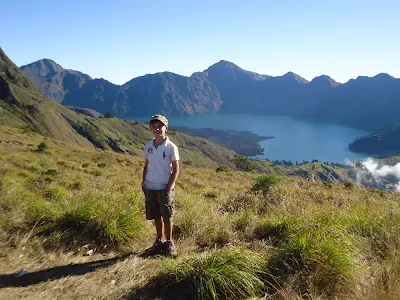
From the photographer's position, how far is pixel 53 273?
175 inches

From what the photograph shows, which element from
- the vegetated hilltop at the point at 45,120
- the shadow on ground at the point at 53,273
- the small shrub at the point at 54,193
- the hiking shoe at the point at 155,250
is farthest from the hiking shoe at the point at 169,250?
the vegetated hilltop at the point at 45,120

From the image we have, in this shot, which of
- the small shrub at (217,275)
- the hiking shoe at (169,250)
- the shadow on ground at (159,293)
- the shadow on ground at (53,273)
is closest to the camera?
the small shrub at (217,275)

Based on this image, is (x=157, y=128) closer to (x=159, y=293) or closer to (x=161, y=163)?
(x=161, y=163)

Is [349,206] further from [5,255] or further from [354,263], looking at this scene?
[5,255]

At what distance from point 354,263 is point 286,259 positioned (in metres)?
0.85

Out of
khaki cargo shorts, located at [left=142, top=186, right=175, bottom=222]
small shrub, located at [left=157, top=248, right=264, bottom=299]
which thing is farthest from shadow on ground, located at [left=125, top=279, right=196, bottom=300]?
khaki cargo shorts, located at [left=142, top=186, right=175, bottom=222]

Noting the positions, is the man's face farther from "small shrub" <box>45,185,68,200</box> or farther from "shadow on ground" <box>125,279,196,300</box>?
"small shrub" <box>45,185,68,200</box>

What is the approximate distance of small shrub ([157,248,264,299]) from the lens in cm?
359

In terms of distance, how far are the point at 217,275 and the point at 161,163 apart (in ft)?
7.24

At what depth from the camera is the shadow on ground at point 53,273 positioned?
13.8ft

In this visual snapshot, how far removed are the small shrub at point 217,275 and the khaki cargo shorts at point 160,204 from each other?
111cm

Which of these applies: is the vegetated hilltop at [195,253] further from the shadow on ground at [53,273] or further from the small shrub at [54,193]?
the small shrub at [54,193]

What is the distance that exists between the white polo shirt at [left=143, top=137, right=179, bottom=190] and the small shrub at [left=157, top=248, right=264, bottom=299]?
1460mm

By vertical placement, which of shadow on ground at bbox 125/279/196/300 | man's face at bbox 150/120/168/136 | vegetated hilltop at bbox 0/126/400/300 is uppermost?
man's face at bbox 150/120/168/136
